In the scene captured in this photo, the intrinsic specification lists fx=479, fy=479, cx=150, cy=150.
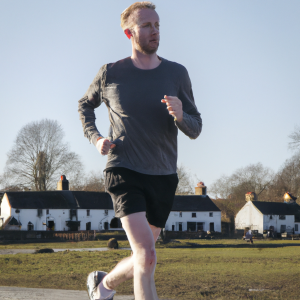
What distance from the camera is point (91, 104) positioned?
13.6 feet

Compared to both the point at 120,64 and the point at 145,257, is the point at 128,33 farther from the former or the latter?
the point at 145,257

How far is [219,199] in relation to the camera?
344 ft

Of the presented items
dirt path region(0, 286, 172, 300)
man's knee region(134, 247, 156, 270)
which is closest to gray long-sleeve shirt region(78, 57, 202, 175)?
man's knee region(134, 247, 156, 270)

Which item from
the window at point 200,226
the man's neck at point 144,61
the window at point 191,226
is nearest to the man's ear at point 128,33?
the man's neck at point 144,61

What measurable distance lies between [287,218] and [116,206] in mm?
88086

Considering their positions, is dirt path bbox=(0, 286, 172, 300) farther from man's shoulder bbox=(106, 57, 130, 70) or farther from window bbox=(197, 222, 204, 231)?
window bbox=(197, 222, 204, 231)

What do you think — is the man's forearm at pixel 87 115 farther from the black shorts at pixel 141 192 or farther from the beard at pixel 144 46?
the beard at pixel 144 46

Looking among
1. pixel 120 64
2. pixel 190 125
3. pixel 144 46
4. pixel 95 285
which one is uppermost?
pixel 144 46

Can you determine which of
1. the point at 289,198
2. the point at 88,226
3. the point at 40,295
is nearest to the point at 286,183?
the point at 289,198

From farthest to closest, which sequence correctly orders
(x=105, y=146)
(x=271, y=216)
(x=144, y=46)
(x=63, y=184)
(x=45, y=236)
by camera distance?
(x=271, y=216) → (x=63, y=184) → (x=45, y=236) → (x=144, y=46) → (x=105, y=146)

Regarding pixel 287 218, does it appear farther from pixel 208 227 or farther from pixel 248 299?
pixel 248 299

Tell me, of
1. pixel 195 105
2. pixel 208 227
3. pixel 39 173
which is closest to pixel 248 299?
pixel 195 105

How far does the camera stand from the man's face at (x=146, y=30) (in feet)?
12.6

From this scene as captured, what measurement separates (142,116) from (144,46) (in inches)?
24.6
